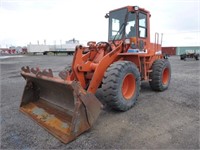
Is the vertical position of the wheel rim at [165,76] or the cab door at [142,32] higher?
the cab door at [142,32]

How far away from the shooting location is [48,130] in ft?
11.3

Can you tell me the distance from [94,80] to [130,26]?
7.48ft

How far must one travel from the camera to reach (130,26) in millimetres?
5371

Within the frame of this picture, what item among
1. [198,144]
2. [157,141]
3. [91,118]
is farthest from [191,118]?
[91,118]

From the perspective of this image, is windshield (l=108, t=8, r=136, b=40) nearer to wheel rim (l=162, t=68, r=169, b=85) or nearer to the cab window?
the cab window

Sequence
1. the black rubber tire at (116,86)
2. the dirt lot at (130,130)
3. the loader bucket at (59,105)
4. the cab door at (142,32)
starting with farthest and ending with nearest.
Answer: the cab door at (142,32) → the black rubber tire at (116,86) → the loader bucket at (59,105) → the dirt lot at (130,130)

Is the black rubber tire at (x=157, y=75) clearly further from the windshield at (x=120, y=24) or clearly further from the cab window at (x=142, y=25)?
the windshield at (x=120, y=24)

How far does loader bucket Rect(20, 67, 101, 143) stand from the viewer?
3178mm

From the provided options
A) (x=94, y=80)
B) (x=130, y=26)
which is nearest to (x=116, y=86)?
(x=94, y=80)

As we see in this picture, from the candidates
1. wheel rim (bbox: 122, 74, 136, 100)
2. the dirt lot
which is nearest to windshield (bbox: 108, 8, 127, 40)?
wheel rim (bbox: 122, 74, 136, 100)

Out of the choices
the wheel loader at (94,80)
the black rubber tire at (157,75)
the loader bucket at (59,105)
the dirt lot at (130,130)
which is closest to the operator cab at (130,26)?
the wheel loader at (94,80)

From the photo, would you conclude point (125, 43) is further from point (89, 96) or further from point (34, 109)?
point (34, 109)

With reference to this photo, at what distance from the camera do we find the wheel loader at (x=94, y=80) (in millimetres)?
3302

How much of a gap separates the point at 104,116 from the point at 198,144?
6.11 ft
